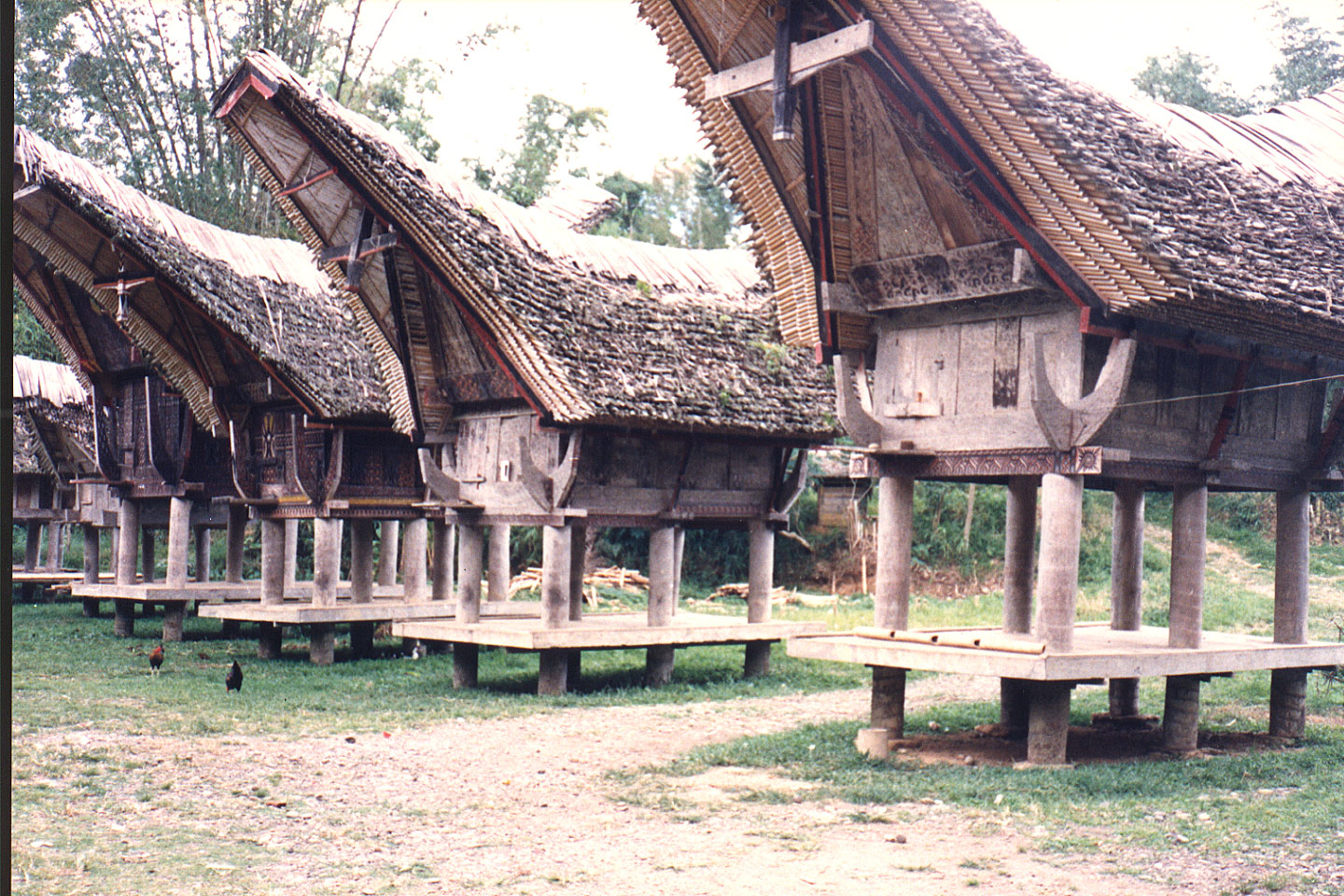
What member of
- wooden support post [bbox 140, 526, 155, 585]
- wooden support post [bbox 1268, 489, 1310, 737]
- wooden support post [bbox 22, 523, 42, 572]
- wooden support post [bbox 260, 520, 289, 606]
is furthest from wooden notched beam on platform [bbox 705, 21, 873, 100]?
wooden support post [bbox 22, 523, 42, 572]

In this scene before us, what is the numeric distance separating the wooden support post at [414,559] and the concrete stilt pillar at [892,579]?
894 centimetres

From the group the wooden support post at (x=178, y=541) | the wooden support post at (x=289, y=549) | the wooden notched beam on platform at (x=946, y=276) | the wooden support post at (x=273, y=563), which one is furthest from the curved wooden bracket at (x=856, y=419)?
the wooden support post at (x=289, y=549)

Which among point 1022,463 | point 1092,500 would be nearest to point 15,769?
point 1022,463

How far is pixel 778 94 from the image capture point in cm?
Result: 894

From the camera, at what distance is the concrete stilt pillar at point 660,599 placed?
14.0 metres

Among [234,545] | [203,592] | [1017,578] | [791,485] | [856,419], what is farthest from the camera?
[234,545]

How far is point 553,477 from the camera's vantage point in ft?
43.0

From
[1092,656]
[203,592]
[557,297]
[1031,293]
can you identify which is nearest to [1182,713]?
[1092,656]

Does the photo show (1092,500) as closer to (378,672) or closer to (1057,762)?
(378,672)

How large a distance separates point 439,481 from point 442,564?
4.90 m

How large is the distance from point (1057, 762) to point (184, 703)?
8.32 meters

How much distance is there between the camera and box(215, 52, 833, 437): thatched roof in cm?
1292

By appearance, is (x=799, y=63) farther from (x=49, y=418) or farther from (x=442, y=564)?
(x=49, y=418)

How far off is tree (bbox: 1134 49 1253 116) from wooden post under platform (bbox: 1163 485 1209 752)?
15.3 meters
